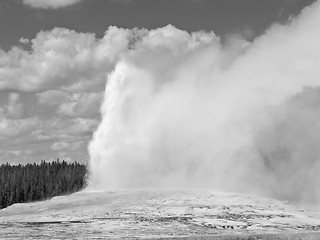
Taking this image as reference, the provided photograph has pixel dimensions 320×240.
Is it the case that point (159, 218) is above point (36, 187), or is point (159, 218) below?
below

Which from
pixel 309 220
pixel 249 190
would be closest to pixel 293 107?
pixel 249 190

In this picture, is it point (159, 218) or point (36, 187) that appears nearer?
point (159, 218)

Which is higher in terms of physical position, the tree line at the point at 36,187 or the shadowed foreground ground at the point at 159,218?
the tree line at the point at 36,187

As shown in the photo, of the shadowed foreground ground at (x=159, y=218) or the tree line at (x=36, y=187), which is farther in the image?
the tree line at (x=36, y=187)

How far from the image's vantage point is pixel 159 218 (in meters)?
60.2

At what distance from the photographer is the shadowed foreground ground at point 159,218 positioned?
49250mm

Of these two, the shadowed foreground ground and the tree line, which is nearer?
the shadowed foreground ground

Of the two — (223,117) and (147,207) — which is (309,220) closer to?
(147,207)

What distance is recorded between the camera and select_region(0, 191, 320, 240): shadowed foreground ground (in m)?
49.2

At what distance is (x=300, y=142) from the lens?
103m

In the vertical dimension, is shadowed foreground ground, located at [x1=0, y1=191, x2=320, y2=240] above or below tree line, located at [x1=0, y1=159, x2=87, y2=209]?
below

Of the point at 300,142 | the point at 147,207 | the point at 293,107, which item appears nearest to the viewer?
the point at 147,207

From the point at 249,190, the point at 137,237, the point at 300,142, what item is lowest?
the point at 137,237

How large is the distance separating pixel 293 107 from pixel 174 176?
28.5 metres
